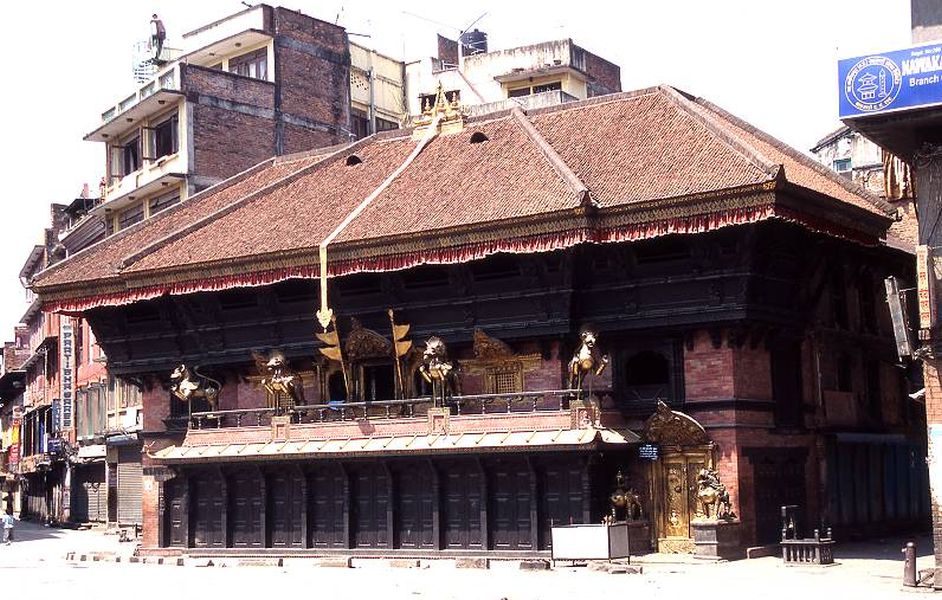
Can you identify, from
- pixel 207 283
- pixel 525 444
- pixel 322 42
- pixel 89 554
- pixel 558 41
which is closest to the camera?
pixel 525 444

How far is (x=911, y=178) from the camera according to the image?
30469 mm

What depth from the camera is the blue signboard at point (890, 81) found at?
2653 cm

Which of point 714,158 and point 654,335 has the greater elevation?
point 714,158

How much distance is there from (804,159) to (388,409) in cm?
1426

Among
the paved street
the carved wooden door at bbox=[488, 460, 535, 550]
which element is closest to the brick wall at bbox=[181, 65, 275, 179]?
the paved street

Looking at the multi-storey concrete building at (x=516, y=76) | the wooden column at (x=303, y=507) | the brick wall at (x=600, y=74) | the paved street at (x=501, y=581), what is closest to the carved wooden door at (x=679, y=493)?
the paved street at (x=501, y=581)

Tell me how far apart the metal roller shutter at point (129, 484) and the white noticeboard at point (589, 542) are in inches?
1022

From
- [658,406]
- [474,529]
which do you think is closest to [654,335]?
[658,406]

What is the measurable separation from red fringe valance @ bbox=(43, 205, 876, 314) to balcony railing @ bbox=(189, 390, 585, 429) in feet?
11.9

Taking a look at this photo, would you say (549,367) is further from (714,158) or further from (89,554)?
(89,554)

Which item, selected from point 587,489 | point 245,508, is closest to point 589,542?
point 587,489

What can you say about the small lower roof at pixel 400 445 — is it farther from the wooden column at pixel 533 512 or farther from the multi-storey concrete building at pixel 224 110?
the multi-storey concrete building at pixel 224 110

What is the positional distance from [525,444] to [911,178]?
11083mm

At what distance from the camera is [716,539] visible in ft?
112
